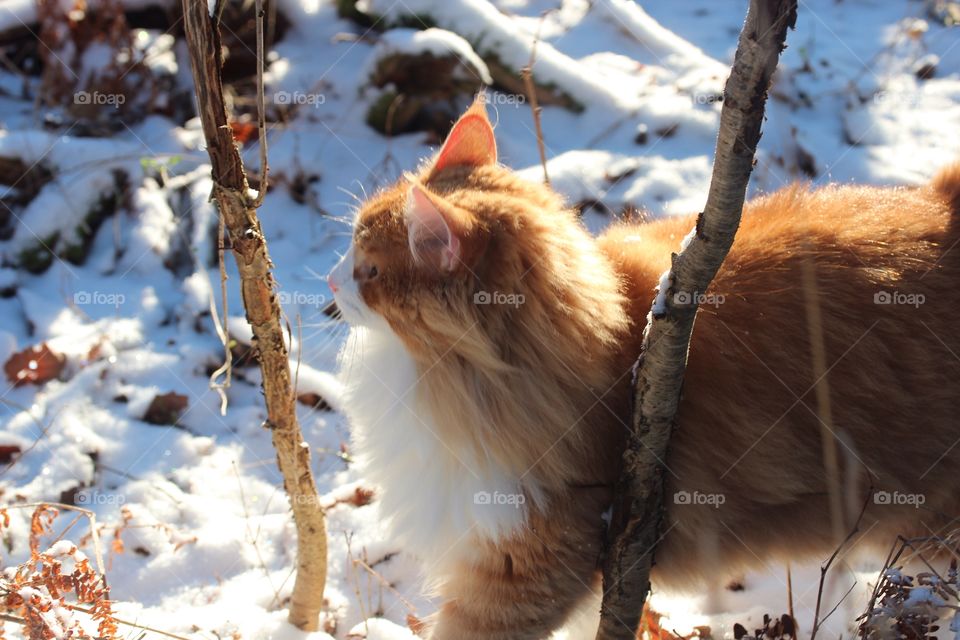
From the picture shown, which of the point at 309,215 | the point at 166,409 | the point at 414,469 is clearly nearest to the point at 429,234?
the point at 414,469

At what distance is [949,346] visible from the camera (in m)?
2.04

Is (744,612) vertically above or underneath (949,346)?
underneath

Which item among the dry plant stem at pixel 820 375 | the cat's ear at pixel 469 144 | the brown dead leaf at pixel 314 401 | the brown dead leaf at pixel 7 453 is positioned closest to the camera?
the dry plant stem at pixel 820 375

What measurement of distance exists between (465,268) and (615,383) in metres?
0.51

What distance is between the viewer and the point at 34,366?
11.6 feet

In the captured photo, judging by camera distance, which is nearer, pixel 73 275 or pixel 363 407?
pixel 363 407

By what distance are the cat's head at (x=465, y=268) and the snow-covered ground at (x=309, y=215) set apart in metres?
0.41

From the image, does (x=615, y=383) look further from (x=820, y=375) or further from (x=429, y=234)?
(x=429, y=234)

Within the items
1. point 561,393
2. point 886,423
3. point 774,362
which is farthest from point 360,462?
point 886,423

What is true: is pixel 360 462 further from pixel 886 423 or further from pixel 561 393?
pixel 886 423

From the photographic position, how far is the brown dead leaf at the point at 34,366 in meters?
3.53

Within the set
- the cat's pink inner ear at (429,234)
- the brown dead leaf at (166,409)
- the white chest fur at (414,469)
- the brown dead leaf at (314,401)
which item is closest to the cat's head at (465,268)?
the cat's pink inner ear at (429,234)

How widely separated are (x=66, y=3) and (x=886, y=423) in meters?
5.07

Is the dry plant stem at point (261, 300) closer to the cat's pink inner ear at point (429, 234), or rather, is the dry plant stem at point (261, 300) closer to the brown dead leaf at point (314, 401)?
the cat's pink inner ear at point (429, 234)
